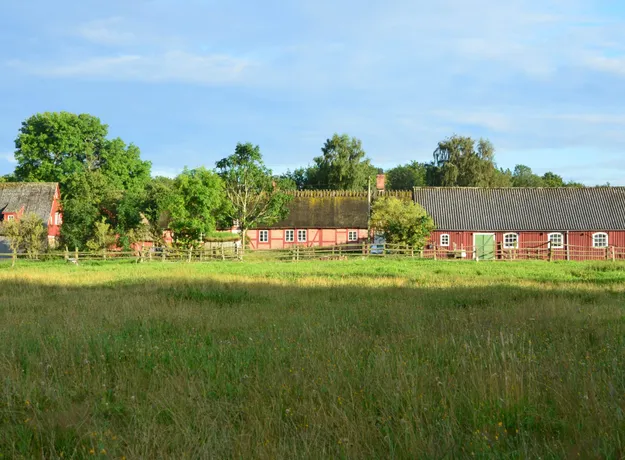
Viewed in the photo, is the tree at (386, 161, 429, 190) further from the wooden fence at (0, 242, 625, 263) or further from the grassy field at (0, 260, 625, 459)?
the grassy field at (0, 260, 625, 459)

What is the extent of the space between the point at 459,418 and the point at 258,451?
162 cm

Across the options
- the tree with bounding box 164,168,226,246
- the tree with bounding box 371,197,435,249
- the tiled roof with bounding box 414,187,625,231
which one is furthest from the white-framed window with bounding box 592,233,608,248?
the tree with bounding box 164,168,226,246

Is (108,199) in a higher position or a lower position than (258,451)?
higher

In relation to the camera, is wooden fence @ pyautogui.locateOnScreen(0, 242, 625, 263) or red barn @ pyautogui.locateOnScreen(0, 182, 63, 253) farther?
red barn @ pyautogui.locateOnScreen(0, 182, 63, 253)

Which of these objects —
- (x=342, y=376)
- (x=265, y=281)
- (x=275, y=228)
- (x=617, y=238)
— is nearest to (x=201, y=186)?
(x=275, y=228)

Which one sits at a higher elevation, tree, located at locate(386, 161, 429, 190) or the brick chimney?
tree, located at locate(386, 161, 429, 190)

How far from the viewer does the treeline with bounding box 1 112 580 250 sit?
42.9 m

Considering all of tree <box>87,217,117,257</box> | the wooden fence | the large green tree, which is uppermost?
the large green tree

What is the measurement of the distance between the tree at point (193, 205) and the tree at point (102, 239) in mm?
6071

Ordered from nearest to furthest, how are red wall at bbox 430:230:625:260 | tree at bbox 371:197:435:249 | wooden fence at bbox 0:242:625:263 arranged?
wooden fence at bbox 0:242:625:263 < tree at bbox 371:197:435:249 < red wall at bbox 430:230:625:260

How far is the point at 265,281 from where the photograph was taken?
1883 centimetres

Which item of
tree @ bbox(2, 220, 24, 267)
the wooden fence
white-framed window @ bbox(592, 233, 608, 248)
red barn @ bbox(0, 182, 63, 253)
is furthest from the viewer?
red barn @ bbox(0, 182, 63, 253)

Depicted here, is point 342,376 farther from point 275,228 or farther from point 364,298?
point 275,228

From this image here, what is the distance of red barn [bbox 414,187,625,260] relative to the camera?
149ft
